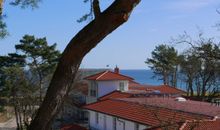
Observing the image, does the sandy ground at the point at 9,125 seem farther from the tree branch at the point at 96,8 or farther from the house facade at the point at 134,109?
the tree branch at the point at 96,8

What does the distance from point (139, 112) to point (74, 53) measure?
78.6ft

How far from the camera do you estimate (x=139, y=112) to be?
2975cm

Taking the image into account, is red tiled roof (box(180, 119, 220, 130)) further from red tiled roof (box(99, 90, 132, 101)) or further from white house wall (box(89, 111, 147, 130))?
red tiled roof (box(99, 90, 132, 101))

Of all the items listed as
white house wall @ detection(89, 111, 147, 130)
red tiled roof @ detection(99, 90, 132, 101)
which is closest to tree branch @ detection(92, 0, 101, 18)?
white house wall @ detection(89, 111, 147, 130)

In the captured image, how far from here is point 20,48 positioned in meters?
50.9

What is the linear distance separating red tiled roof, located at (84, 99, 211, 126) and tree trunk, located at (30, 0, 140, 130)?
16.1 m

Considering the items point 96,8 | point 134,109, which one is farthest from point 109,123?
point 96,8

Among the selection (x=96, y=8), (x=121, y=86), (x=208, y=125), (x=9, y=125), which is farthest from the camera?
(x=9, y=125)

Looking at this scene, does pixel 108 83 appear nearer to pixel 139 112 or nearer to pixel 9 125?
pixel 9 125

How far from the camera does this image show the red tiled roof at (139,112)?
83.4 ft

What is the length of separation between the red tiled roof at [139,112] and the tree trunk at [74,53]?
1612 centimetres

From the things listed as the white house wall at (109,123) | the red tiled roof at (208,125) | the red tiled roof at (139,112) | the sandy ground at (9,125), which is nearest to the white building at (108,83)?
the sandy ground at (9,125)

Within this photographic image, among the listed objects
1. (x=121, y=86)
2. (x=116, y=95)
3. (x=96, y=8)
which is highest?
(x=96, y=8)

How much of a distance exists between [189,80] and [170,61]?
10.4 m
